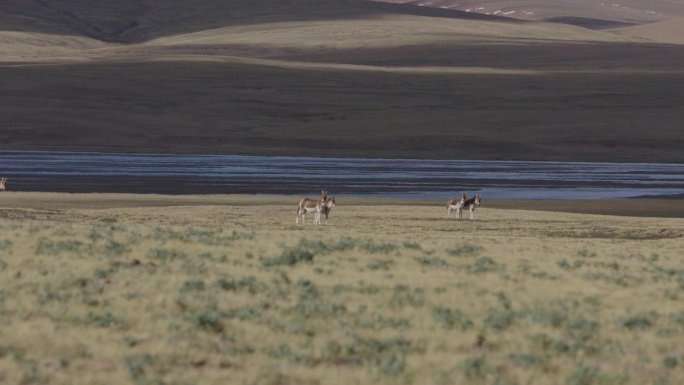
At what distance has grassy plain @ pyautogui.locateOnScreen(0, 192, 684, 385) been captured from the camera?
1232 cm

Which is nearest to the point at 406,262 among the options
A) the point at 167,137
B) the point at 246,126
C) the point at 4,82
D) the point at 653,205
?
the point at 653,205

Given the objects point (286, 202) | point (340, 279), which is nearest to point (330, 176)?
point (286, 202)

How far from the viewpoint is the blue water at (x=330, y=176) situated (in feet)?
172

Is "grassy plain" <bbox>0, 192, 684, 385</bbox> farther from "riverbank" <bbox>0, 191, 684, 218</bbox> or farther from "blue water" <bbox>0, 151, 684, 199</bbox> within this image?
"blue water" <bbox>0, 151, 684, 199</bbox>

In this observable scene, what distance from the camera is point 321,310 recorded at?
49.5 feet

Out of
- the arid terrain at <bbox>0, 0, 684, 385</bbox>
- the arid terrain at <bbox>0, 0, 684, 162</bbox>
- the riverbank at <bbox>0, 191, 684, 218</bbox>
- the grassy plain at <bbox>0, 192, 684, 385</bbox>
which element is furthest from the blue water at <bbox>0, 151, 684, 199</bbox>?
the grassy plain at <bbox>0, 192, 684, 385</bbox>

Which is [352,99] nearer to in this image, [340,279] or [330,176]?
[330,176]

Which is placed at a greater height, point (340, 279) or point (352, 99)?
point (352, 99)

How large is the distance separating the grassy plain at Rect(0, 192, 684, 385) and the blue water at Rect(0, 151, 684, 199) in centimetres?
2826

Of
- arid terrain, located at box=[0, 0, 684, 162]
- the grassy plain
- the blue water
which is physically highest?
arid terrain, located at box=[0, 0, 684, 162]

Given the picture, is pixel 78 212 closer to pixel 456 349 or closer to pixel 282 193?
pixel 282 193

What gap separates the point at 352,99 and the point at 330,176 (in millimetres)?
57133

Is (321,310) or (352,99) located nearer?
(321,310)

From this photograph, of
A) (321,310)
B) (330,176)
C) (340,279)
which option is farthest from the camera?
(330,176)
